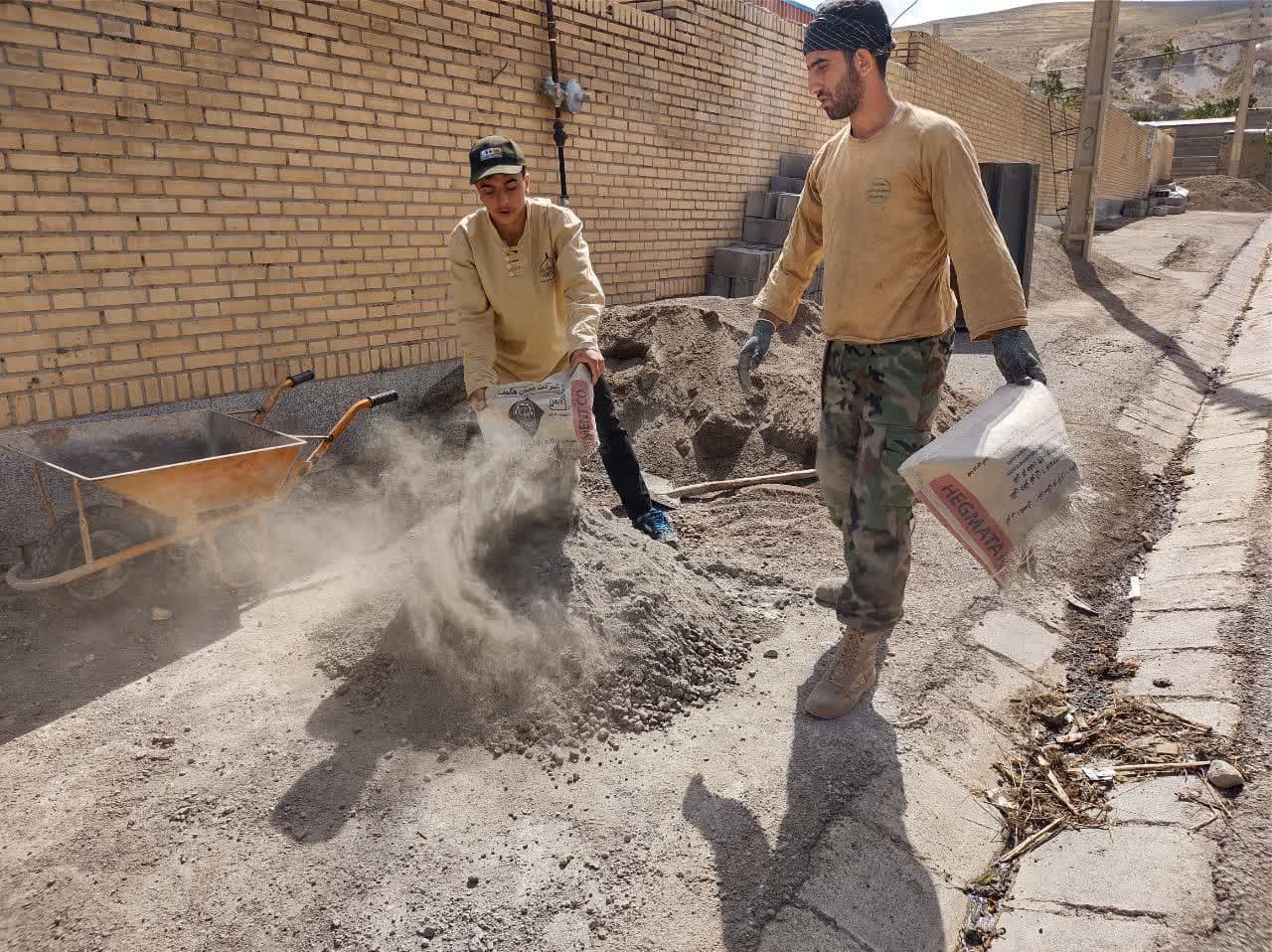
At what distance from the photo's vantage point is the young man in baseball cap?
3.45 meters

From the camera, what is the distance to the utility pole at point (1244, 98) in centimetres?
3112

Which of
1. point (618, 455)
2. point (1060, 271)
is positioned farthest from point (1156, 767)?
point (1060, 271)

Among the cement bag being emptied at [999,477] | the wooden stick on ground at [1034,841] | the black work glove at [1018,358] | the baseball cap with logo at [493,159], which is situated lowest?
the wooden stick on ground at [1034,841]

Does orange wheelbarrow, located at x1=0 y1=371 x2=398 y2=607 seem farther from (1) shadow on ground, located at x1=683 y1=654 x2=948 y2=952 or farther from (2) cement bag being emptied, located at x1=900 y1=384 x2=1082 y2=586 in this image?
(2) cement bag being emptied, located at x1=900 y1=384 x2=1082 y2=586

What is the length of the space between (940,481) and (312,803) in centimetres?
206

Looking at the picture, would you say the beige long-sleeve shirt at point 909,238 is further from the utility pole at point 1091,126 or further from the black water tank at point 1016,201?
the utility pole at point 1091,126

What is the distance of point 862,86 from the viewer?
2.68 m

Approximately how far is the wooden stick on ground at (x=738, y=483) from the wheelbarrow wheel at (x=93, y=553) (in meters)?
2.85

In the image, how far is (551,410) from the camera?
332 cm

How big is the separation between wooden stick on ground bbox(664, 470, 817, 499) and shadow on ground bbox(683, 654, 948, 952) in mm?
2538

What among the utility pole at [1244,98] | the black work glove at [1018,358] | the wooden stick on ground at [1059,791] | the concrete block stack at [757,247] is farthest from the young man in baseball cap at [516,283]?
the utility pole at [1244,98]

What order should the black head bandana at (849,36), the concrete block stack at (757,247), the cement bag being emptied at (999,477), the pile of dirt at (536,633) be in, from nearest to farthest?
the cement bag being emptied at (999,477), the black head bandana at (849,36), the pile of dirt at (536,633), the concrete block stack at (757,247)

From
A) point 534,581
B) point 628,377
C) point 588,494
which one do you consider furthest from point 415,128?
point 534,581

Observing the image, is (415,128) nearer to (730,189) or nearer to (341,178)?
(341,178)
